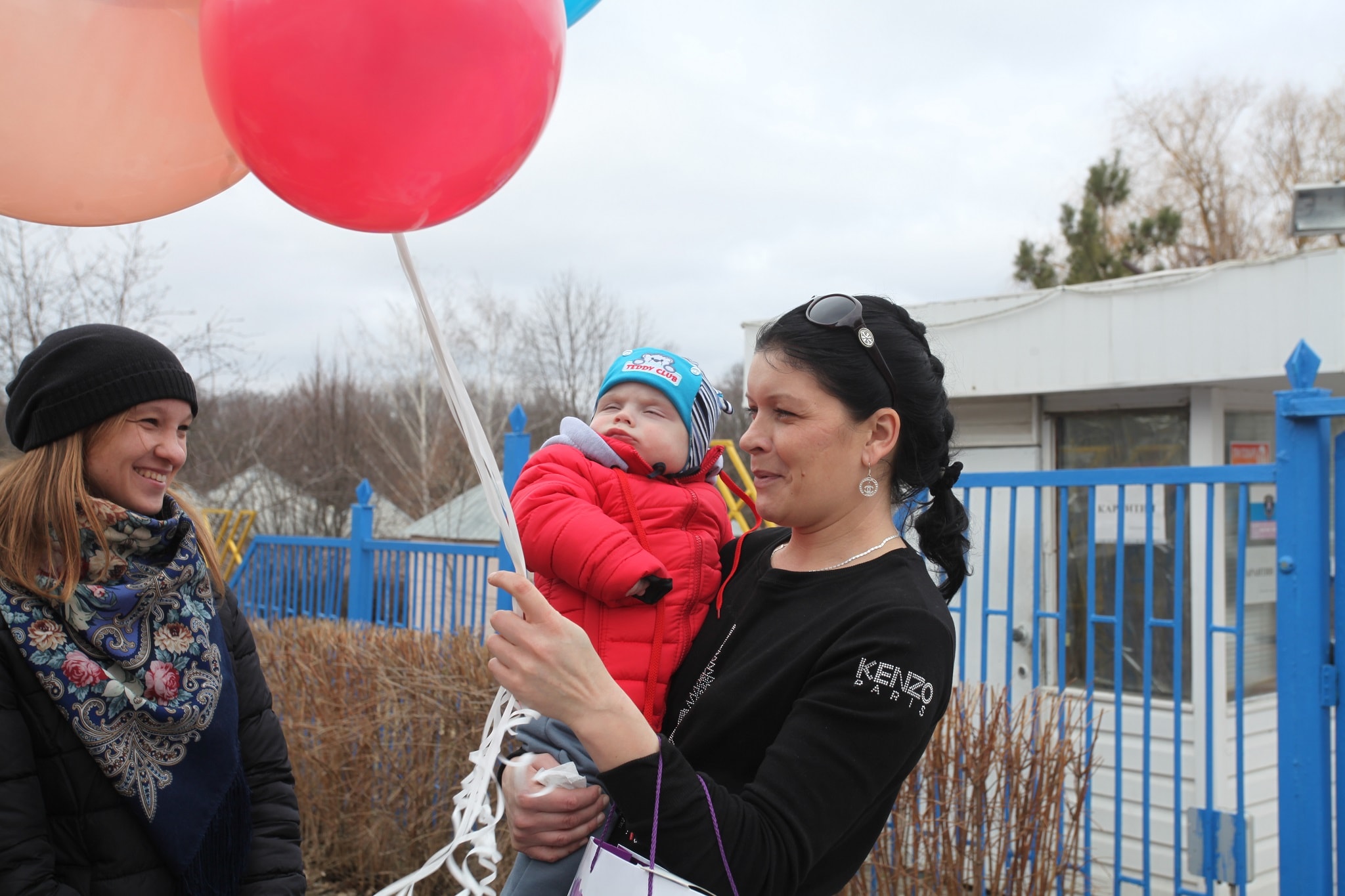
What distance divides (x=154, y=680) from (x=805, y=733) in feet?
4.28

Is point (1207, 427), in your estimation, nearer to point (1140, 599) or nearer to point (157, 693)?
point (1140, 599)

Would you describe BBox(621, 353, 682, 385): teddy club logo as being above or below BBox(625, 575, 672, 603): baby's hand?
above

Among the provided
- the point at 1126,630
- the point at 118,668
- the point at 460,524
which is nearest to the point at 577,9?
the point at 118,668

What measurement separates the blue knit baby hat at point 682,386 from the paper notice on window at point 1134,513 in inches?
152

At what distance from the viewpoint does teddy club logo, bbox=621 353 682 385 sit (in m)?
2.14

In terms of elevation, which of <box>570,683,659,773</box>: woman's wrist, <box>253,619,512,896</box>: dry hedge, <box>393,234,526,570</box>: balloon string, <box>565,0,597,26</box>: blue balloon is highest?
<box>565,0,597,26</box>: blue balloon

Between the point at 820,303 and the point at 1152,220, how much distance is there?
24.8 meters

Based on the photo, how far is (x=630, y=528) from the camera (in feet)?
6.43

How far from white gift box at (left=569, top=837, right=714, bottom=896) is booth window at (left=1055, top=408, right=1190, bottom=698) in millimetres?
4420

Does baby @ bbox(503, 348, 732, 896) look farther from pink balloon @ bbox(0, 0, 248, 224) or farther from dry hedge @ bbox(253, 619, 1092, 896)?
dry hedge @ bbox(253, 619, 1092, 896)

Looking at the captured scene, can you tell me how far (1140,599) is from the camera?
5.70 metres

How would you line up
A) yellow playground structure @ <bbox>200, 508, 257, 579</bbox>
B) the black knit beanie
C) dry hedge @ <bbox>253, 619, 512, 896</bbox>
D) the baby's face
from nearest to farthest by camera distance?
the black knit beanie < the baby's face < dry hedge @ <bbox>253, 619, 512, 896</bbox> < yellow playground structure @ <bbox>200, 508, 257, 579</bbox>

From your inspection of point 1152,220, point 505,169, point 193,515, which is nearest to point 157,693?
point 193,515

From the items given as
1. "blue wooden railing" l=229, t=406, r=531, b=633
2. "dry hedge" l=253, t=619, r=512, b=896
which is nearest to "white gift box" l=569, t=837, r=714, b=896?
"dry hedge" l=253, t=619, r=512, b=896
